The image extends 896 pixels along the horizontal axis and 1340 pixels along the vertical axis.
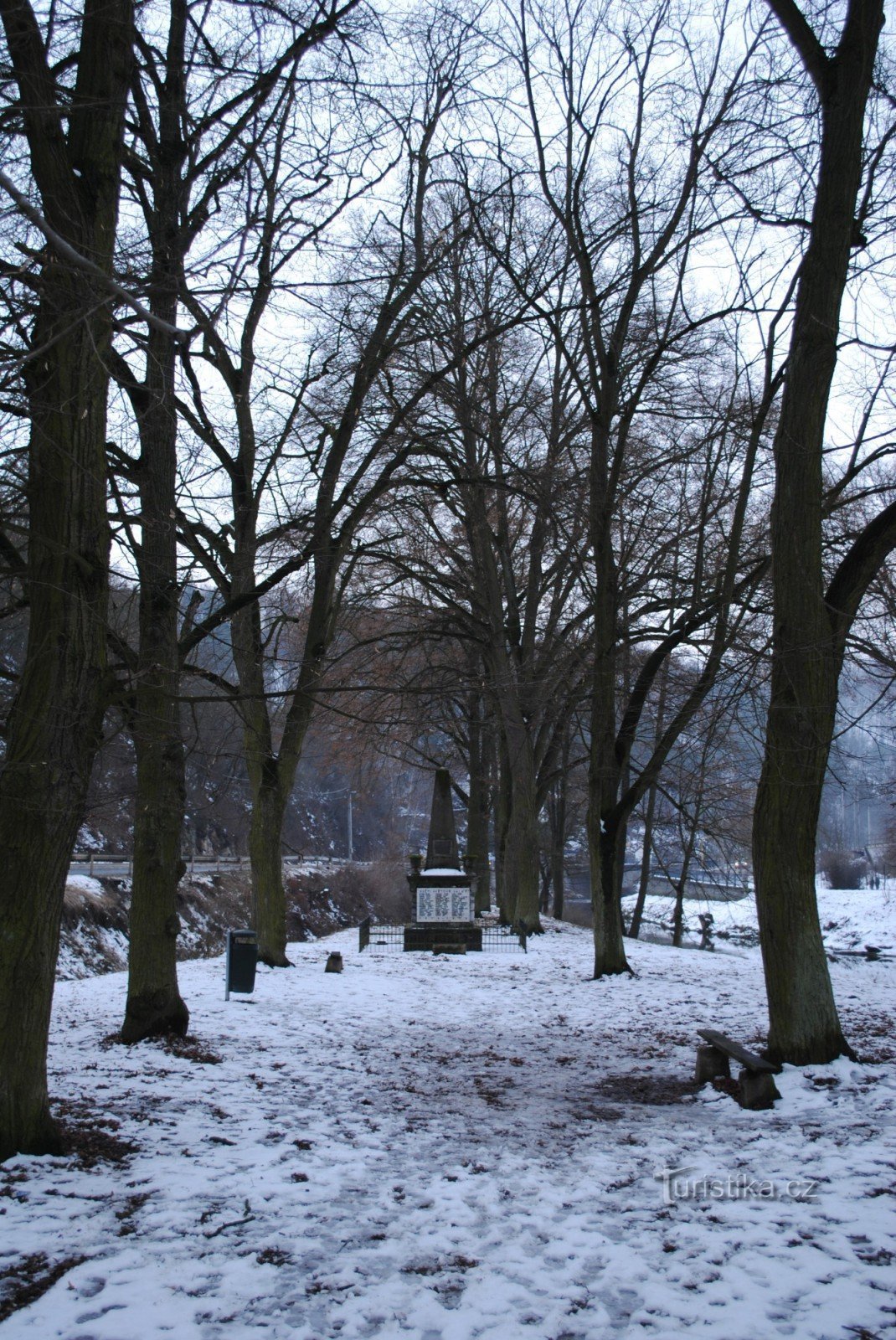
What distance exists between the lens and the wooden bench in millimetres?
6488

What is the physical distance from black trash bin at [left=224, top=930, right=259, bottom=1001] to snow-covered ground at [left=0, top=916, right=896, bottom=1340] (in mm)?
1912

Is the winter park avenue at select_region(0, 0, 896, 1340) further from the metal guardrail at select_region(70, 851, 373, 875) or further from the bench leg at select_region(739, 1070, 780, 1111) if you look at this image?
the metal guardrail at select_region(70, 851, 373, 875)

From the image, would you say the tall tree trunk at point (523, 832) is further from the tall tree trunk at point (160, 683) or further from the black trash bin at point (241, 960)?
the tall tree trunk at point (160, 683)

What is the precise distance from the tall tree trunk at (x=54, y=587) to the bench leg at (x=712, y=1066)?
479cm

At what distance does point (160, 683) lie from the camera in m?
7.23

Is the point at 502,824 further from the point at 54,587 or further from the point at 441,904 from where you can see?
the point at 54,587

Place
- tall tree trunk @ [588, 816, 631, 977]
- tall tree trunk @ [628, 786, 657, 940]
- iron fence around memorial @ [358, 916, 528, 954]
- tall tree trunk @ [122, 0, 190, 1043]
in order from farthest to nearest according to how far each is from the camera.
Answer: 1. tall tree trunk @ [628, 786, 657, 940]
2. iron fence around memorial @ [358, 916, 528, 954]
3. tall tree trunk @ [588, 816, 631, 977]
4. tall tree trunk @ [122, 0, 190, 1043]

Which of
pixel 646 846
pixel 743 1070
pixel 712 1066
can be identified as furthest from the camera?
pixel 646 846

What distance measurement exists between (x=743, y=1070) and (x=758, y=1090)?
0.79 ft

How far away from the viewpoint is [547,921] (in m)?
28.0

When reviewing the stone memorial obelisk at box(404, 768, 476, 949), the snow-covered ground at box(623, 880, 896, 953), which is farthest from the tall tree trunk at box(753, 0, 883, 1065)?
the snow-covered ground at box(623, 880, 896, 953)

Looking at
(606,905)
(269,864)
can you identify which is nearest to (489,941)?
(606,905)

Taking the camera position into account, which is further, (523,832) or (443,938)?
(523,832)

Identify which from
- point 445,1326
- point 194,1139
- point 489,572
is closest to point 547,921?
point 489,572
